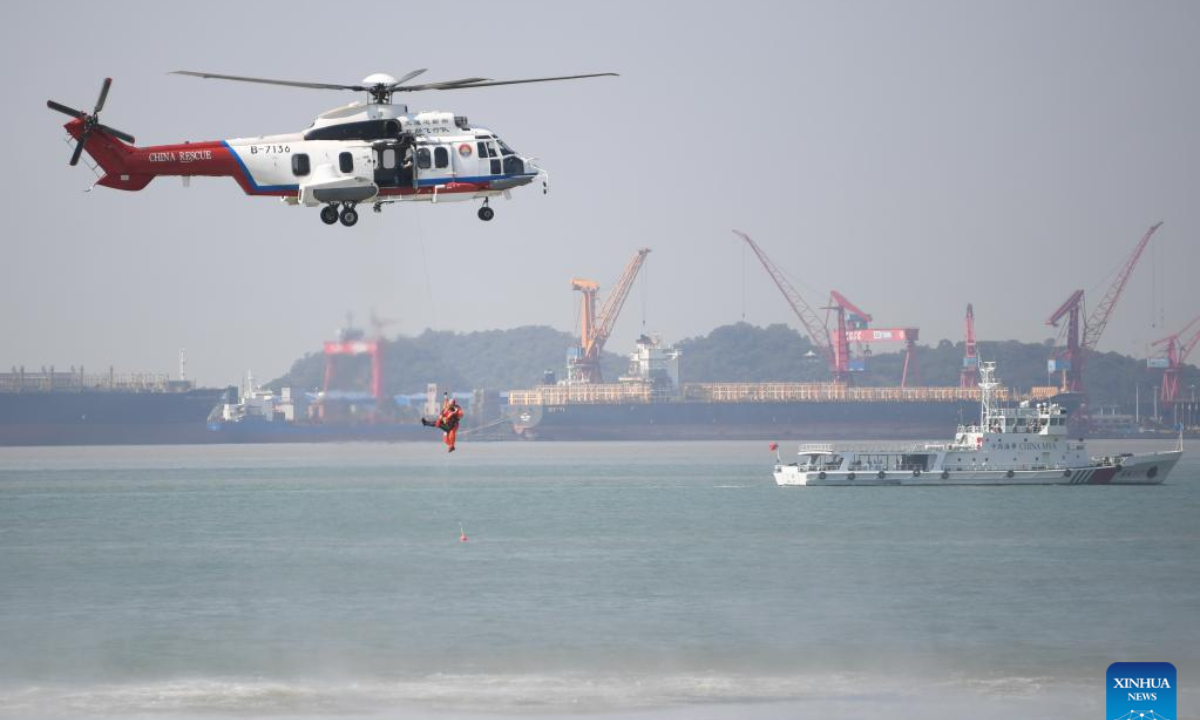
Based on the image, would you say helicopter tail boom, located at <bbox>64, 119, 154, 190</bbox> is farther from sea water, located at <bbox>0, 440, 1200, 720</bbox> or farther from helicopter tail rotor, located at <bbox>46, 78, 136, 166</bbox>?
sea water, located at <bbox>0, 440, 1200, 720</bbox>

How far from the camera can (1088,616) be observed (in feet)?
230

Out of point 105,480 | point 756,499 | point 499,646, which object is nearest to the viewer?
point 499,646

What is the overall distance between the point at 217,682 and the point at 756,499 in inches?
3523

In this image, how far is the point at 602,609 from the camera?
7206cm

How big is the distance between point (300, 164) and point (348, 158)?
5.17 ft

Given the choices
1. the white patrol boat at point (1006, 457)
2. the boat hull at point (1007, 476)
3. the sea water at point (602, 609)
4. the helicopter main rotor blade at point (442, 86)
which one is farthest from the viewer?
the boat hull at point (1007, 476)

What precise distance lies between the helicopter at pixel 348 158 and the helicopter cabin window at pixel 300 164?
0.02m

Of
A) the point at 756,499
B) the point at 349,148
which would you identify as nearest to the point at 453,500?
the point at 756,499

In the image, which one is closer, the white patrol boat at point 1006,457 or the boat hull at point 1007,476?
the white patrol boat at point 1006,457

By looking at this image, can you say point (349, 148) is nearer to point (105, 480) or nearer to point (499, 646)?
point (499, 646)

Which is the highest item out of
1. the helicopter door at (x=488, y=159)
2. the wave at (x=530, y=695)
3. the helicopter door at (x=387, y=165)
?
the helicopter door at (x=488, y=159)

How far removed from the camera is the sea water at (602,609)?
172ft

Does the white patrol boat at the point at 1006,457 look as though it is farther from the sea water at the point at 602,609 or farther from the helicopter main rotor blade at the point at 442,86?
the helicopter main rotor blade at the point at 442,86

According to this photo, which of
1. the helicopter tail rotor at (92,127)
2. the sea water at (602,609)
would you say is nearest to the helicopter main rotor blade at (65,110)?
the helicopter tail rotor at (92,127)
